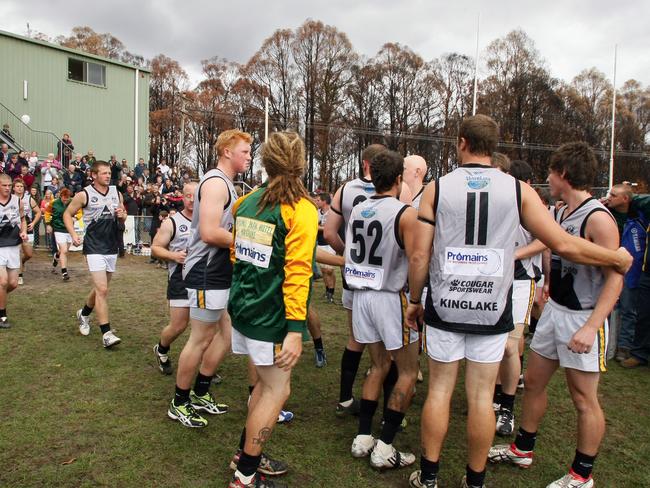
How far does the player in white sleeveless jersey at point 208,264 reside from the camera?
370 cm

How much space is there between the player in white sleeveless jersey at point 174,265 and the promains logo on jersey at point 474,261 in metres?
2.69

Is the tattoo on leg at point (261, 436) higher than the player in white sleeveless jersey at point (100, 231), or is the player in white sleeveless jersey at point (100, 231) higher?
the player in white sleeveless jersey at point (100, 231)

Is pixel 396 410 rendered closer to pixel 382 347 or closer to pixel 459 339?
pixel 382 347

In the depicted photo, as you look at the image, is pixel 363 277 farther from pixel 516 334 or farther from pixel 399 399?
pixel 516 334

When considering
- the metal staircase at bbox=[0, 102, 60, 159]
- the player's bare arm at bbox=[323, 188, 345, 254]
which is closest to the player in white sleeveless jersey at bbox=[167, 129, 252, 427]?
the player's bare arm at bbox=[323, 188, 345, 254]

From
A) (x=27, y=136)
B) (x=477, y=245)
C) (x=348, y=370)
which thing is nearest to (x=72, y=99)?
(x=27, y=136)

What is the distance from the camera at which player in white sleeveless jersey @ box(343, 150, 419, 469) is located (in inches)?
138

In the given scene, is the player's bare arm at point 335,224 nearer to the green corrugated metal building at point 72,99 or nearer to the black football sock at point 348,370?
the black football sock at point 348,370

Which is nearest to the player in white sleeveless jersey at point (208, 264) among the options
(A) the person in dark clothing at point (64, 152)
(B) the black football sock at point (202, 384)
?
(B) the black football sock at point (202, 384)

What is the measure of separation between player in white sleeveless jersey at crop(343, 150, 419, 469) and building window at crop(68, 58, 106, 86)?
25171 millimetres

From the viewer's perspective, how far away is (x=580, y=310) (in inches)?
125

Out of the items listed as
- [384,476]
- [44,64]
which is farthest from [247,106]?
[384,476]

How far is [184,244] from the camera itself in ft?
17.5

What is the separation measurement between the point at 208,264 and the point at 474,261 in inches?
82.3
